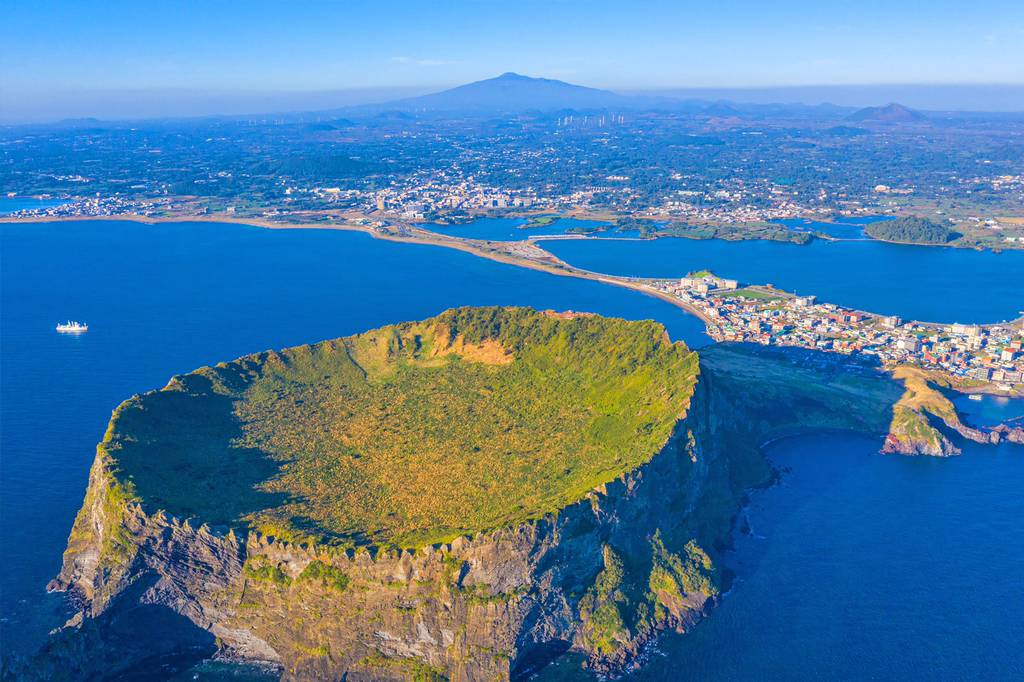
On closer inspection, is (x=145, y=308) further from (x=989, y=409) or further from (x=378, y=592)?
(x=989, y=409)

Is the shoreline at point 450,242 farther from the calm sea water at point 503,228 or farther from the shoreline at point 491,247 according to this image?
the calm sea water at point 503,228

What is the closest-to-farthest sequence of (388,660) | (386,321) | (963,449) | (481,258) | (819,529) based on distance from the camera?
(388,660)
(819,529)
(963,449)
(386,321)
(481,258)

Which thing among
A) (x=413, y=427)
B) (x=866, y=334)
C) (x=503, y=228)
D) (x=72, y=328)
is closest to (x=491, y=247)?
(x=503, y=228)

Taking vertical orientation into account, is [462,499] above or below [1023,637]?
above

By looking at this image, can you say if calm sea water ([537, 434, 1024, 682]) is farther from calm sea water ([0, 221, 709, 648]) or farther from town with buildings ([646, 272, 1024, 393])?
calm sea water ([0, 221, 709, 648])

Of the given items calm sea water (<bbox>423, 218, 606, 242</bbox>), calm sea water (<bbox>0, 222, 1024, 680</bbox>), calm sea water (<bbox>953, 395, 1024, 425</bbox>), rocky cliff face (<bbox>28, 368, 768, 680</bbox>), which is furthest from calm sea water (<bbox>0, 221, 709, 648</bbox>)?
calm sea water (<bbox>953, 395, 1024, 425</bbox>)

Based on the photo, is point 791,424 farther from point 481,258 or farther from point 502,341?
point 481,258

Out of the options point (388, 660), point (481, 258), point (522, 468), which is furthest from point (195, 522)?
point (481, 258)
